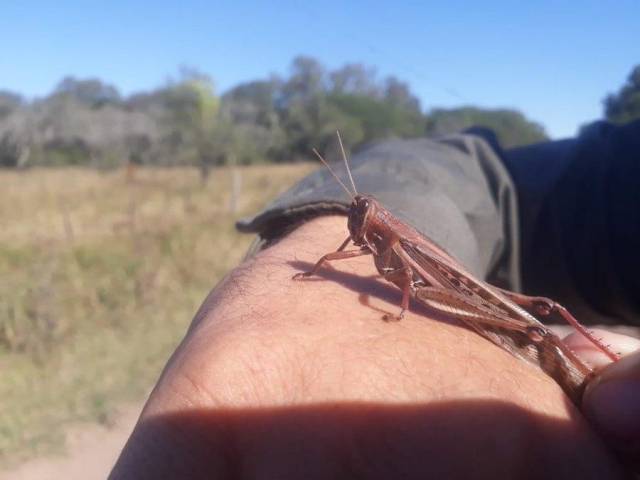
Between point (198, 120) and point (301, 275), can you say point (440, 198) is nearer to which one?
point (301, 275)

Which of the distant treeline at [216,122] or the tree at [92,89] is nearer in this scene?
the distant treeline at [216,122]

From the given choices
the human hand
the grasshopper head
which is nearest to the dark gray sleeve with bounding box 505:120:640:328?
the grasshopper head

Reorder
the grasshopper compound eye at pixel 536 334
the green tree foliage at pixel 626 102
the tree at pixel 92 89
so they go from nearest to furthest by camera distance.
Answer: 1. the grasshopper compound eye at pixel 536 334
2. the green tree foliage at pixel 626 102
3. the tree at pixel 92 89

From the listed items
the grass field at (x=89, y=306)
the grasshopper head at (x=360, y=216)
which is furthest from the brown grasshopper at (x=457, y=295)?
the grass field at (x=89, y=306)

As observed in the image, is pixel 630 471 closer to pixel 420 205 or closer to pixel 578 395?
pixel 578 395

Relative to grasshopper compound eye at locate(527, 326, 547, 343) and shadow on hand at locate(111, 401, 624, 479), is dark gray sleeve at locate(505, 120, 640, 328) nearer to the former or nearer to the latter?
grasshopper compound eye at locate(527, 326, 547, 343)

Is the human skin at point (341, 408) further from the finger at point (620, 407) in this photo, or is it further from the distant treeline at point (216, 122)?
the distant treeline at point (216, 122)

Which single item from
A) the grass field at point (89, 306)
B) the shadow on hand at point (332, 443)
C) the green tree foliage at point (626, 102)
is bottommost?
the grass field at point (89, 306)

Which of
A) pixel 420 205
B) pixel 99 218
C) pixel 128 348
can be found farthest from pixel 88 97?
pixel 420 205
